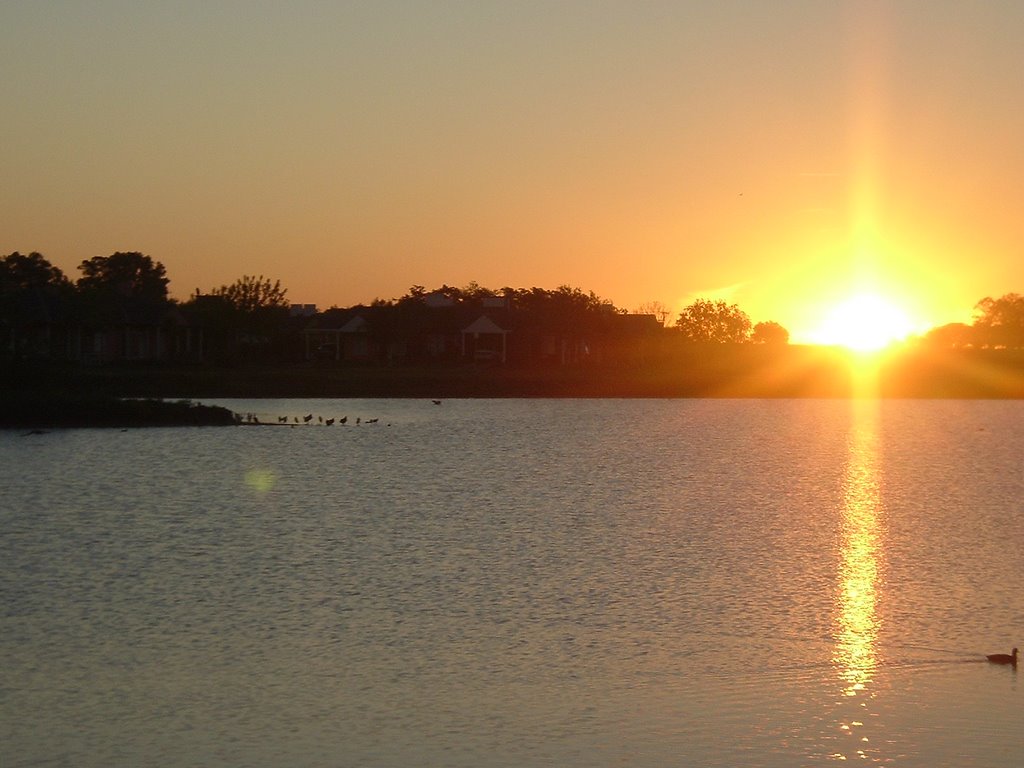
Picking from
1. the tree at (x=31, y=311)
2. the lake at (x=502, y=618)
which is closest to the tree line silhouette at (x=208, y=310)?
the tree at (x=31, y=311)

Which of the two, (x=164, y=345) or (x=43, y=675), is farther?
(x=164, y=345)

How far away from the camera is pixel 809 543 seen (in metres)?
26.3

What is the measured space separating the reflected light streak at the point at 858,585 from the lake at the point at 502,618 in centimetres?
8

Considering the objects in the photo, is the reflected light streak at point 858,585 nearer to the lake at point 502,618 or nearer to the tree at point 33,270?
the lake at point 502,618

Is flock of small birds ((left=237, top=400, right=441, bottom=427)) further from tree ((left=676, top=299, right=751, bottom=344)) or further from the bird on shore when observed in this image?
tree ((left=676, top=299, right=751, bottom=344))

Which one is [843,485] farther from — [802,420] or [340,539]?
[802,420]

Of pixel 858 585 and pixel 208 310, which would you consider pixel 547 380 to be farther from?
pixel 858 585

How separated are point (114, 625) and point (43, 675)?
2.63 meters

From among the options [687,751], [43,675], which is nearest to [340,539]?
[43,675]

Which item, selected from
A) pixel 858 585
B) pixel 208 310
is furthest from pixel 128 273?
pixel 858 585

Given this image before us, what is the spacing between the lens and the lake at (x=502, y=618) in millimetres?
12539

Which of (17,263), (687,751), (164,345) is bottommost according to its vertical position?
(687,751)

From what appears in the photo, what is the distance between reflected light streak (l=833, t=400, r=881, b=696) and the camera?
15336mm

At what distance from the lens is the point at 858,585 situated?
21.0m
